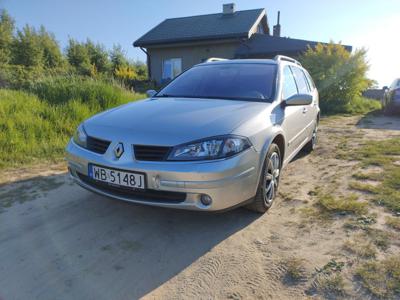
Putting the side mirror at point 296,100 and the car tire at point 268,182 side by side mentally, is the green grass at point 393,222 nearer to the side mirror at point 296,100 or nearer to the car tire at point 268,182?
the car tire at point 268,182

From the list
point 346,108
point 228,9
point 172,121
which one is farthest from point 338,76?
point 172,121

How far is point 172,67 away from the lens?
18.4 metres

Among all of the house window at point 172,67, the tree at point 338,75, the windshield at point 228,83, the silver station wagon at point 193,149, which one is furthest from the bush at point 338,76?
the silver station wagon at point 193,149

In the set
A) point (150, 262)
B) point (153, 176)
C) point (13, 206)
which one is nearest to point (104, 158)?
point (153, 176)

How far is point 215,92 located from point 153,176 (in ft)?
5.12

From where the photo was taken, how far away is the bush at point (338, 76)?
40.6 feet

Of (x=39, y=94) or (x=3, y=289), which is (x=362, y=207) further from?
(x=39, y=94)

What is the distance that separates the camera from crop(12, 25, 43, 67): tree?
2475cm

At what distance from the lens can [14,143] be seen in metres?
4.89

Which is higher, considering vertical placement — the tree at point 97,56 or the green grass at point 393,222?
the tree at point 97,56

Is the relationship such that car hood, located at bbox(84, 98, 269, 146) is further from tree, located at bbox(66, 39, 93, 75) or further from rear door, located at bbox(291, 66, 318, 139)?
tree, located at bbox(66, 39, 93, 75)

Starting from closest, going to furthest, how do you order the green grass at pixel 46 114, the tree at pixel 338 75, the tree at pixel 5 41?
the green grass at pixel 46 114 → the tree at pixel 338 75 → the tree at pixel 5 41

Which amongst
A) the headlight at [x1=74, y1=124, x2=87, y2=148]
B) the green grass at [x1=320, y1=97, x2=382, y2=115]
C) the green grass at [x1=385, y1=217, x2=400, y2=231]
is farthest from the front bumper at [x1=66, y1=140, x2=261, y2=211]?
the green grass at [x1=320, y1=97, x2=382, y2=115]

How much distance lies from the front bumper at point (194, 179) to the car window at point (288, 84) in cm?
129
